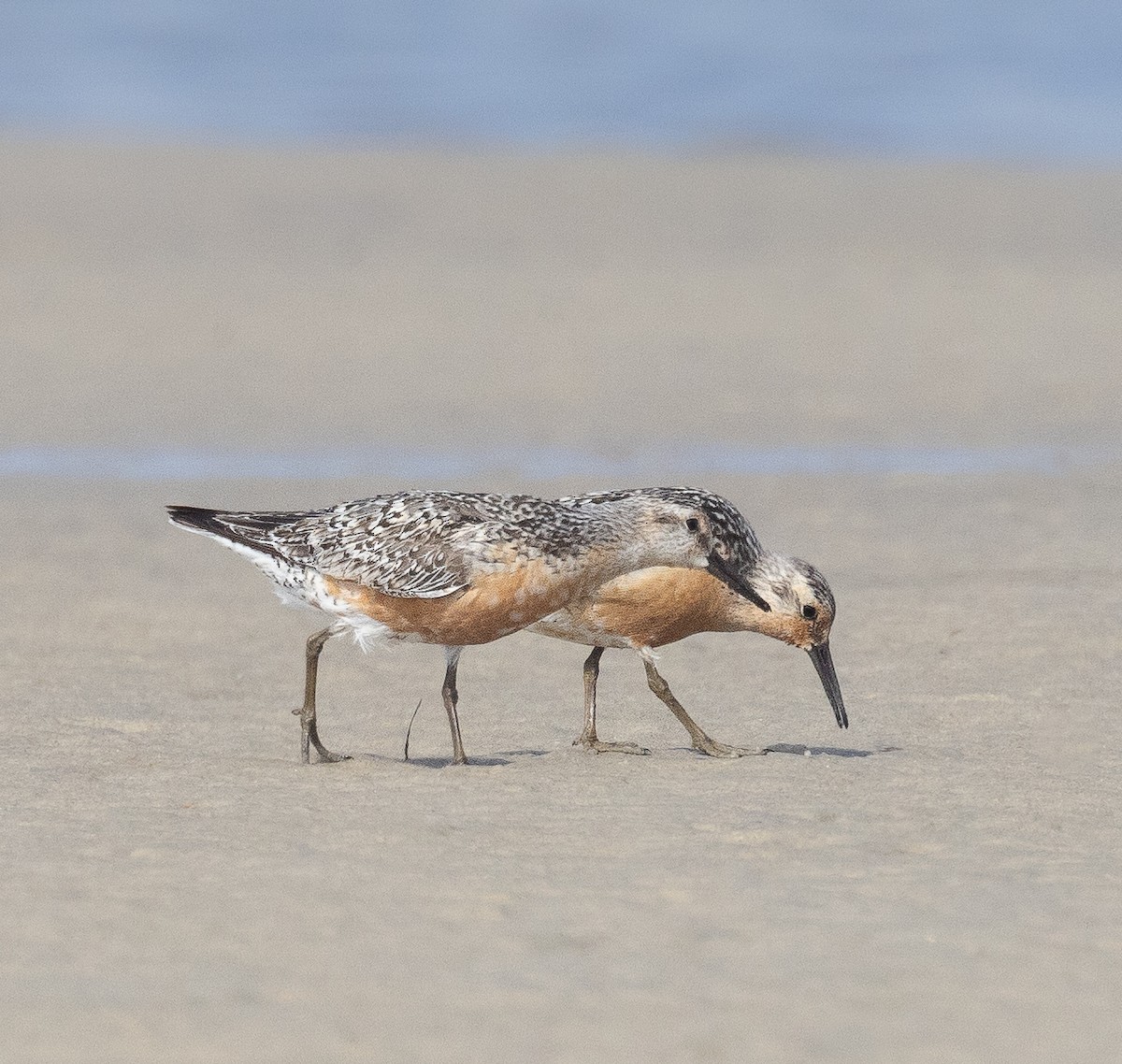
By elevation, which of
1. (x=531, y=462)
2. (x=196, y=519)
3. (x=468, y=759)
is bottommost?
(x=468, y=759)

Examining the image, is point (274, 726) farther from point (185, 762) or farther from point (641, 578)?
point (641, 578)

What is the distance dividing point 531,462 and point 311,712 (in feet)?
24.0

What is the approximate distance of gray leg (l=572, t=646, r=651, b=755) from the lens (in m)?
8.73

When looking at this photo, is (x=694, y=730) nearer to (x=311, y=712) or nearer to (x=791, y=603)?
(x=791, y=603)

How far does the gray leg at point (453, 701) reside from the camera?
27.6ft

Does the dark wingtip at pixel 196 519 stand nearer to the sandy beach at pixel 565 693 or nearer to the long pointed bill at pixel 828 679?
the sandy beach at pixel 565 693

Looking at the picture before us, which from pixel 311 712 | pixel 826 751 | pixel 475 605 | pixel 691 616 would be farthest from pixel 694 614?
pixel 311 712

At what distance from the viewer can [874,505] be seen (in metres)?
14.2

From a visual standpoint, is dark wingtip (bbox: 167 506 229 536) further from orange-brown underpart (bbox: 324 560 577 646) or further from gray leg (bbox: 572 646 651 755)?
gray leg (bbox: 572 646 651 755)

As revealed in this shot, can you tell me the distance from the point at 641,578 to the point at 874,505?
592 cm

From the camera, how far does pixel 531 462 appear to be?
51.4 ft

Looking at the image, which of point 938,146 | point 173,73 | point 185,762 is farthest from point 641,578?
point 173,73

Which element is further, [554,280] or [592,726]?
[554,280]

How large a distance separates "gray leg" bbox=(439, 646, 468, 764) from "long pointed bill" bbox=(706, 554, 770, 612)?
1.18 m
